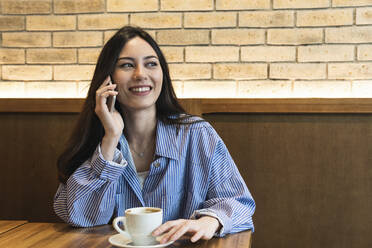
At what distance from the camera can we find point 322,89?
2189 millimetres

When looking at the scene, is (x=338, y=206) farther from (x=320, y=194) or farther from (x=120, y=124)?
(x=120, y=124)

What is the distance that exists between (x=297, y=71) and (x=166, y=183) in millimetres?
1034

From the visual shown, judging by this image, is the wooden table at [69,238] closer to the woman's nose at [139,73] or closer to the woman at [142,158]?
the woman at [142,158]

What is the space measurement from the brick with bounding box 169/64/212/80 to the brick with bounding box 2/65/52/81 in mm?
697

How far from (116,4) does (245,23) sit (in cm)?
68

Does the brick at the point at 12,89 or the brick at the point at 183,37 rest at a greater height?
the brick at the point at 183,37

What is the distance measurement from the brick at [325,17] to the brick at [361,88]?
0.29 metres

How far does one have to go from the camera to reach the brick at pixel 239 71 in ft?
7.31

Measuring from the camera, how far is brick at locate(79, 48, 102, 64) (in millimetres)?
2381

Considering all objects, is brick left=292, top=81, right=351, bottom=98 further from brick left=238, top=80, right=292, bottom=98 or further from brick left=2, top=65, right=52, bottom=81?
brick left=2, top=65, right=52, bottom=81

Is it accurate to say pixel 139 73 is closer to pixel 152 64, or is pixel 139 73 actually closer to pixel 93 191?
pixel 152 64

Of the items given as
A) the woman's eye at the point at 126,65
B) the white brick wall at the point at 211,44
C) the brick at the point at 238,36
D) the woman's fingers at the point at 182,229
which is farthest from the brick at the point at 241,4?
the woman's fingers at the point at 182,229

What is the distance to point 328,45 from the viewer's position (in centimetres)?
216

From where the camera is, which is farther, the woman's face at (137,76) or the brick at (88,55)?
the brick at (88,55)
